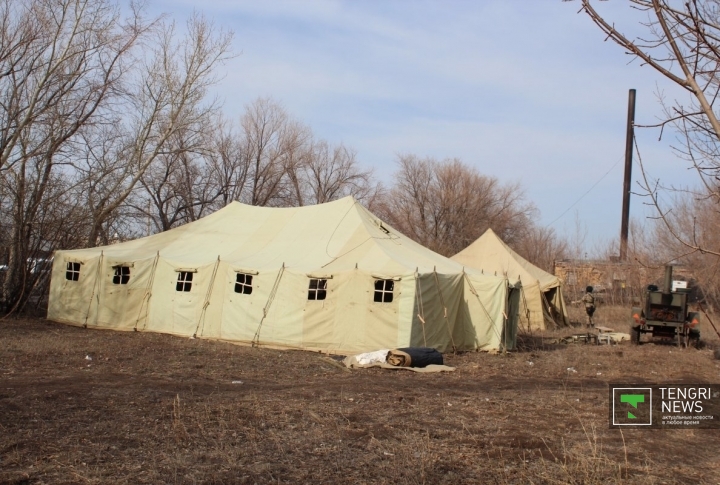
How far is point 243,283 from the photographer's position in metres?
15.5

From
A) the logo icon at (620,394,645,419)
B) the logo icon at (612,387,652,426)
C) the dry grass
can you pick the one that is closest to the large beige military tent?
the dry grass

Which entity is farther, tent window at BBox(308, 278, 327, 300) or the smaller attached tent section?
the smaller attached tent section

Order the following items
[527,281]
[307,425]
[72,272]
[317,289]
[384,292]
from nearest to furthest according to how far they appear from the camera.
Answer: [307,425], [384,292], [317,289], [72,272], [527,281]

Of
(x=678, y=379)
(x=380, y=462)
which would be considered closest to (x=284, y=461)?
(x=380, y=462)

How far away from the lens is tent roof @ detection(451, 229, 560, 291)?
917 inches

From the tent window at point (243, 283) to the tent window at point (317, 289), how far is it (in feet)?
5.17

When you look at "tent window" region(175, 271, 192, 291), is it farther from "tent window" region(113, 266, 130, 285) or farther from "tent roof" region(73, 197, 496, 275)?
"tent window" region(113, 266, 130, 285)

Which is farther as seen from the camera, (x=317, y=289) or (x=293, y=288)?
(x=293, y=288)

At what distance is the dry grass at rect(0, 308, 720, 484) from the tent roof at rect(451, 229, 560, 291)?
10.8m

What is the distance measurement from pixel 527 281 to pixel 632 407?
14.3 metres

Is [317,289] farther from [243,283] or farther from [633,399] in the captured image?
[633,399]

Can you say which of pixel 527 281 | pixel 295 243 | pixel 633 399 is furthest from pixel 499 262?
pixel 633 399

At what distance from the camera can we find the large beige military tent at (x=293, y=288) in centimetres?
1439

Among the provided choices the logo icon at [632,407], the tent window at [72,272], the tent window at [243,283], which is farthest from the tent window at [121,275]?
the logo icon at [632,407]
